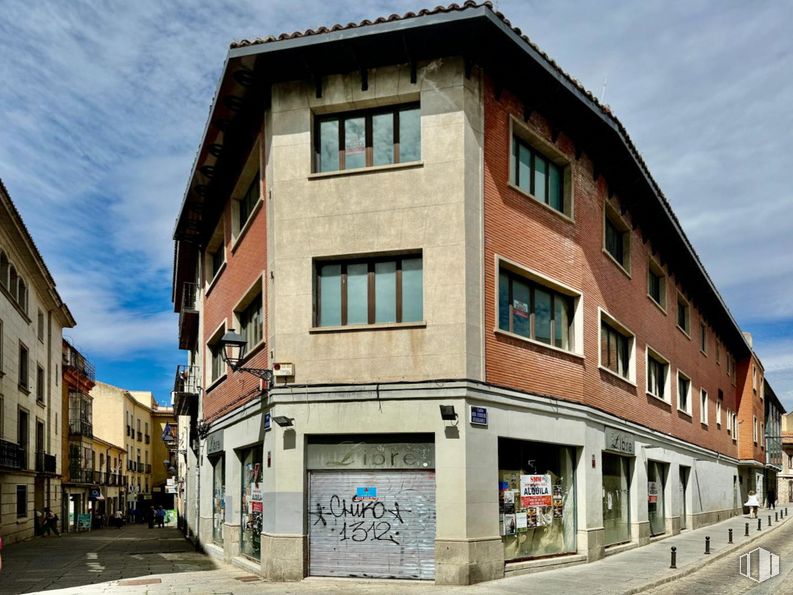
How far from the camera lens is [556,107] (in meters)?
19.5

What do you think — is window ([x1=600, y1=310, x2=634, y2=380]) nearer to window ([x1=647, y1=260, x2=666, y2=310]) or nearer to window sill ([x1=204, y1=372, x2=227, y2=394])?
window ([x1=647, y1=260, x2=666, y2=310])

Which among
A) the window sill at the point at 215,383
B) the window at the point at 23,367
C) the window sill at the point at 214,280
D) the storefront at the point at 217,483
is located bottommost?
the storefront at the point at 217,483

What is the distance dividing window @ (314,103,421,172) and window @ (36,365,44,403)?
2933 cm

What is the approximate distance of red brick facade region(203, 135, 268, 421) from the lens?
18.8m

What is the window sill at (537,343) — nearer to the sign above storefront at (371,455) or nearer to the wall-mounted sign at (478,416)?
the wall-mounted sign at (478,416)

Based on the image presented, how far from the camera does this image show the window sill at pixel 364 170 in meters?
16.7

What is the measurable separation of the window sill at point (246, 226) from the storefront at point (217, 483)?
537cm

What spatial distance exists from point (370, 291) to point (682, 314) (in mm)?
22614

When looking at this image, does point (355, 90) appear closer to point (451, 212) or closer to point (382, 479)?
point (451, 212)

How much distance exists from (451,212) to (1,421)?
2447cm

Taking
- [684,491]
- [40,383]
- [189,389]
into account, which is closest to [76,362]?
[40,383]

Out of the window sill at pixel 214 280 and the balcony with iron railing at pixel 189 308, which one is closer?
the window sill at pixel 214 280

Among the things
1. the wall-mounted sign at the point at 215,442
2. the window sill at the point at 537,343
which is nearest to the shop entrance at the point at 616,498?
the window sill at the point at 537,343

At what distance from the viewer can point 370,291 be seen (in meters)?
16.8
